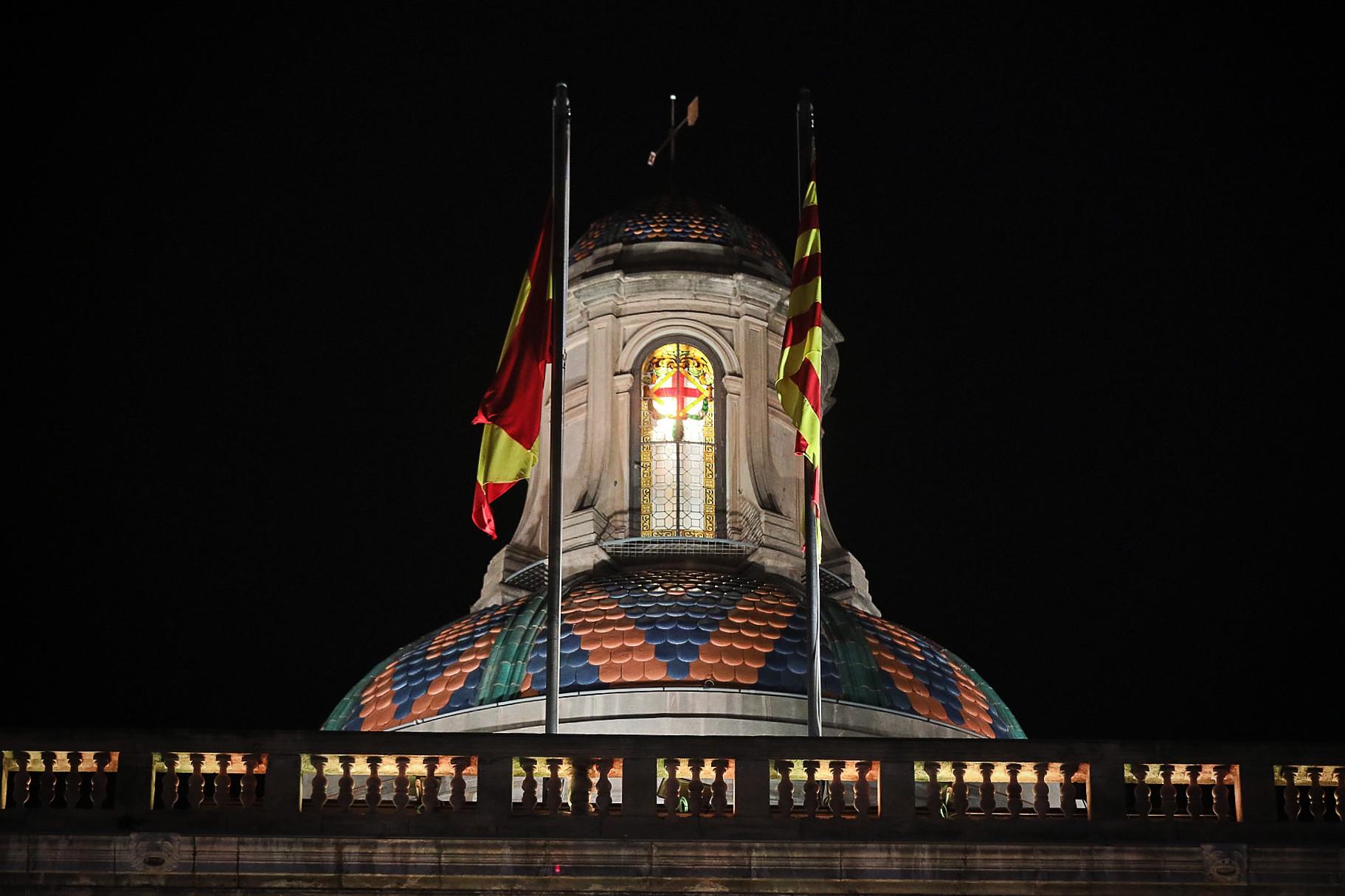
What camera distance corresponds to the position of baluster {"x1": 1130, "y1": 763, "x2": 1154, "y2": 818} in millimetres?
25844

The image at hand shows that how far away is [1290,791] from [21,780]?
30.4ft

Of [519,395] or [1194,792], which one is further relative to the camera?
[519,395]

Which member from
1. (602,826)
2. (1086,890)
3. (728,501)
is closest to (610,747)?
(602,826)

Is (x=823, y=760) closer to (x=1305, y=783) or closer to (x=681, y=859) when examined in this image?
(x=681, y=859)

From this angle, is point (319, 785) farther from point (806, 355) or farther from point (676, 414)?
point (676, 414)

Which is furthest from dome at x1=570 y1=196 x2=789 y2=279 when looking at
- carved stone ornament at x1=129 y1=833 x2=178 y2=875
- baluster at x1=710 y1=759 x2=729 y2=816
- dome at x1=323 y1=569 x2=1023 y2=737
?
carved stone ornament at x1=129 y1=833 x2=178 y2=875

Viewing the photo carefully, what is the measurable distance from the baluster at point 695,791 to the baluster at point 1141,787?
3.15 metres

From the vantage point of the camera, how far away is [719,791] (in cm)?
2592

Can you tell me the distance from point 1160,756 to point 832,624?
17.5 meters

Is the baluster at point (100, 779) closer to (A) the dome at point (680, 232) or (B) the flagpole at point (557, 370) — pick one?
(B) the flagpole at point (557, 370)

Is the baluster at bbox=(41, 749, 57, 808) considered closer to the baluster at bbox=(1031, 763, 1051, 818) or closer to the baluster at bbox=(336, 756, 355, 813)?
the baluster at bbox=(336, 756, 355, 813)

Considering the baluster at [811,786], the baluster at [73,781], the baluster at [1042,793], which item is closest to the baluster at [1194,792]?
the baluster at [1042,793]

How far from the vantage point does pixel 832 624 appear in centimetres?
4328

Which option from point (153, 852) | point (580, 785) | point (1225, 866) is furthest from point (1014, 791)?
point (153, 852)
